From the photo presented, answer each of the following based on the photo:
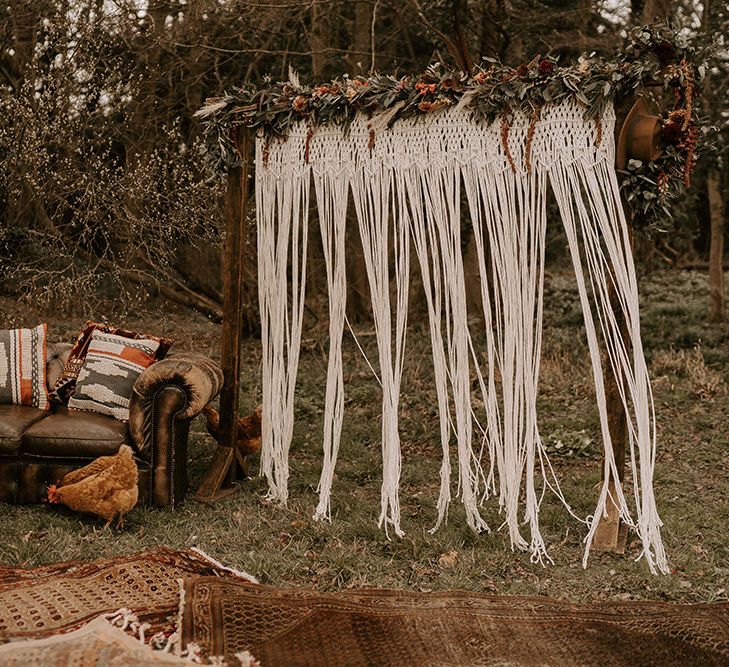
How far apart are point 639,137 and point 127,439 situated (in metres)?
2.47

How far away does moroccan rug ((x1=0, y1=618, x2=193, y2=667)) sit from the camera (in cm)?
195

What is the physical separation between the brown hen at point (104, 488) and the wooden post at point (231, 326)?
0.52m

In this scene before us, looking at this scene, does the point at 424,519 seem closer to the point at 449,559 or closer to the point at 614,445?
the point at 449,559

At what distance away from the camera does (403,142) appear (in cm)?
339

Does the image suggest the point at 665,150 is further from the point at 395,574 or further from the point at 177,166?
the point at 177,166

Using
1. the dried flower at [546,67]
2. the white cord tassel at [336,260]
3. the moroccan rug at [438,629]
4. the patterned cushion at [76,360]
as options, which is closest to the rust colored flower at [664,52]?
the dried flower at [546,67]

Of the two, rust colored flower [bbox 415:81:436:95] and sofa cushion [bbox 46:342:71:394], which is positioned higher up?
rust colored flower [bbox 415:81:436:95]

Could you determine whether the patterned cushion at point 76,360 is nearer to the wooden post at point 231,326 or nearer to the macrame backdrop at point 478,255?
the wooden post at point 231,326

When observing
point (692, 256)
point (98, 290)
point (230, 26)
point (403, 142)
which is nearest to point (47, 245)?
point (98, 290)

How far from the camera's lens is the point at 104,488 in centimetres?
328

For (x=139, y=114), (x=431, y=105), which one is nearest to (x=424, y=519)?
(x=431, y=105)

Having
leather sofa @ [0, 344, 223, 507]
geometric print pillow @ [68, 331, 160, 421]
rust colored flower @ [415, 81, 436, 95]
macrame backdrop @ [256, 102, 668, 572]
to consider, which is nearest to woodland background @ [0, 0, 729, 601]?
leather sofa @ [0, 344, 223, 507]

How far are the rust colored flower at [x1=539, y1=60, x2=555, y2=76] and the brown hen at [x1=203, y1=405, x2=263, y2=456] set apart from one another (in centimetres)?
208

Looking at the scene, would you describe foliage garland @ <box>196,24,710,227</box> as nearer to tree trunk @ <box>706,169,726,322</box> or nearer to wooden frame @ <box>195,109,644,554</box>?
wooden frame @ <box>195,109,644,554</box>
